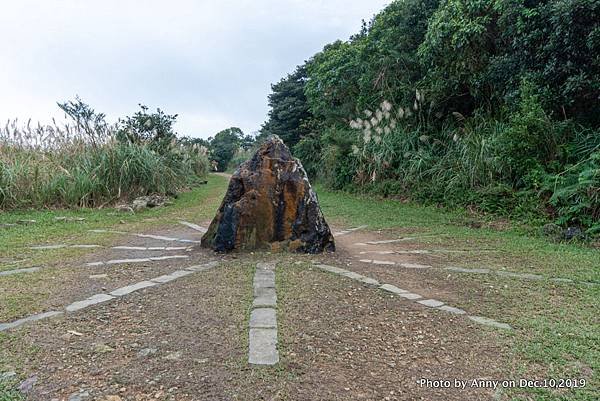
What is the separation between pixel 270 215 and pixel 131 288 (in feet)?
4.67

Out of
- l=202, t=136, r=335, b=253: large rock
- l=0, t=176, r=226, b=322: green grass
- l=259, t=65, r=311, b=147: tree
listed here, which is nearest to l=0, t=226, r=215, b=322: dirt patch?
l=0, t=176, r=226, b=322: green grass

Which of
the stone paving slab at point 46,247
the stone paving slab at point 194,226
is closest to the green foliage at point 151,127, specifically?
the stone paving slab at point 194,226

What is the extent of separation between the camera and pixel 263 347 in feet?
5.52

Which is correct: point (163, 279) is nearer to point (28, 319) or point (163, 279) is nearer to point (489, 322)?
point (28, 319)

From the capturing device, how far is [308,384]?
1.41 meters

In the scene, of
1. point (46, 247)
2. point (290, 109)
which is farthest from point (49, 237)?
point (290, 109)

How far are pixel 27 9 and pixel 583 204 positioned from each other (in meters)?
8.49

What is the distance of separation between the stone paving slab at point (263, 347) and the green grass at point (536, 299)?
95 centimetres

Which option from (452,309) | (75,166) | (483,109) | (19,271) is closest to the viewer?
(452,309)

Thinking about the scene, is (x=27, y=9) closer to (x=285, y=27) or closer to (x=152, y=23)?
(x=152, y=23)

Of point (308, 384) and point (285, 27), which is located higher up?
point (285, 27)

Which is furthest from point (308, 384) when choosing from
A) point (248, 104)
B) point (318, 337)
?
point (248, 104)

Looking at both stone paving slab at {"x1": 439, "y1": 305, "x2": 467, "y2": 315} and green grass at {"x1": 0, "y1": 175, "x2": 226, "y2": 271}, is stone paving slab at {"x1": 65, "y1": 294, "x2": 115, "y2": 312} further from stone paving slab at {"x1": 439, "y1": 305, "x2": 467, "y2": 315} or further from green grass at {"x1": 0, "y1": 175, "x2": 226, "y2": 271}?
stone paving slab at {"x1": 439, "y1": 305, "x2": 467, "y2": 315}

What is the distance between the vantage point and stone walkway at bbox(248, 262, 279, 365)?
161 cm
